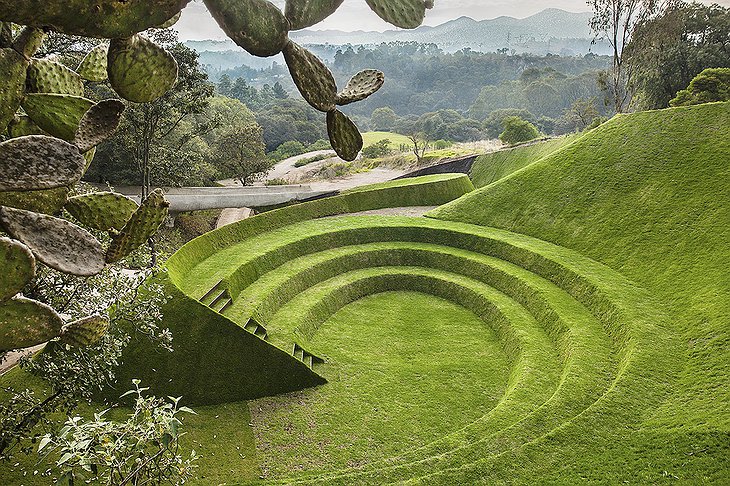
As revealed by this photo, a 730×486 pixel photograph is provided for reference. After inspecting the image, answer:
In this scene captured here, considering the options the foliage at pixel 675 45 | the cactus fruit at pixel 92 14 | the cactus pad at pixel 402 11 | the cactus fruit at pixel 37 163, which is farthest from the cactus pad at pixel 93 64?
the foliage at pixel 675 45

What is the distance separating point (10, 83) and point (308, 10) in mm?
1401

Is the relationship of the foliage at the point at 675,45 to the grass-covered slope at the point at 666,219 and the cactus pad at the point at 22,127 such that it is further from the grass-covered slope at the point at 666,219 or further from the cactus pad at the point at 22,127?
the cactus pad at the point at 22,127

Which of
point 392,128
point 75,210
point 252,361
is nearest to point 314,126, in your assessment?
point 392,128

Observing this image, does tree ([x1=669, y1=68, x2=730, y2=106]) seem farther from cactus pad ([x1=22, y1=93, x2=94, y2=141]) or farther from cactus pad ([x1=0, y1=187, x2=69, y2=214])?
cactus pad ([x1=0, y1=187, x2=69, y2=214])

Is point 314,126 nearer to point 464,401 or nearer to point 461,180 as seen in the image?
point 461,180

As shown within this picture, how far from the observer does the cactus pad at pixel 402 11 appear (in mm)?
2251

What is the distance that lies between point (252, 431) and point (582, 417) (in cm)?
570

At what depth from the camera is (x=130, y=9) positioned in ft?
5.73

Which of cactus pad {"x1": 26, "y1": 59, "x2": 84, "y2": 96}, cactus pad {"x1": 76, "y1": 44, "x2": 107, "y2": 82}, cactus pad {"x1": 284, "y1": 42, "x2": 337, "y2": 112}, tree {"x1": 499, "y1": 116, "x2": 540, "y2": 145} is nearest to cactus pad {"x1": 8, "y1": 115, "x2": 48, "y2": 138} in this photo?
cactus pad {"x1": 26, "y1": 59, "x2": 84, "y2": 96}

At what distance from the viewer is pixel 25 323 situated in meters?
2.96

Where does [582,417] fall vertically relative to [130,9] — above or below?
below

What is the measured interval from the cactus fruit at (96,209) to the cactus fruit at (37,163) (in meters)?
1.16

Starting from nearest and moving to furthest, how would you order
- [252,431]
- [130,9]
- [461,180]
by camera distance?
[130,9] < [252,431] < [461,180]

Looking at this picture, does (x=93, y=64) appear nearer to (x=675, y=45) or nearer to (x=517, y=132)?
(x=675, y=45)
